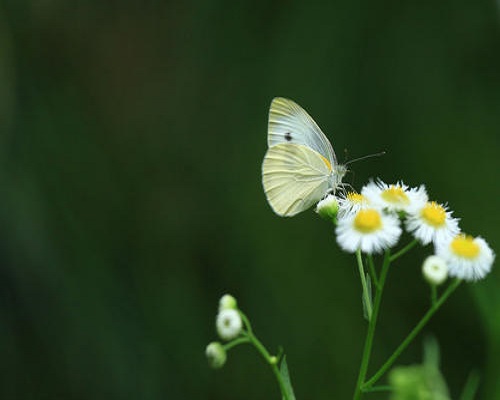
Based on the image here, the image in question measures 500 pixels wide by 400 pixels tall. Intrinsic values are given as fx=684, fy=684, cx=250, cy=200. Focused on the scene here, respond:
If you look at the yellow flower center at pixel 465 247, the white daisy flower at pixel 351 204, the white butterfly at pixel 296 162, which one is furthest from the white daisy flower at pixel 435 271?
the white butterfly at pixel 296 162

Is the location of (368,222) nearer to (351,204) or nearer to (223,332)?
(351,204)

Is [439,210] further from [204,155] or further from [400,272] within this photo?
[204,155]

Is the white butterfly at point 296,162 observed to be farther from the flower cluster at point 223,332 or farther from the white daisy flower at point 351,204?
the flower cluster at point 223,332

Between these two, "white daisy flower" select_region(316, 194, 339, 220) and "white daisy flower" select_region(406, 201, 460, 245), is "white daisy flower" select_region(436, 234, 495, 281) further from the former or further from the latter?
"white daisy flower" select_region(316, 194, 339, 220)

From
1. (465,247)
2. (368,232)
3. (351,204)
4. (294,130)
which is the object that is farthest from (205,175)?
(465,247)

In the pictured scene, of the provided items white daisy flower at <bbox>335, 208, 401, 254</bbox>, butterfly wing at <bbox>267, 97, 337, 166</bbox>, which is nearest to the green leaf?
white daisy flower at <bbox>335, 208, 401, 254</bbox>

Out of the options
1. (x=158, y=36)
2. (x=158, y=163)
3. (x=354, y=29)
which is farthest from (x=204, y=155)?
(x=354, y=29)
